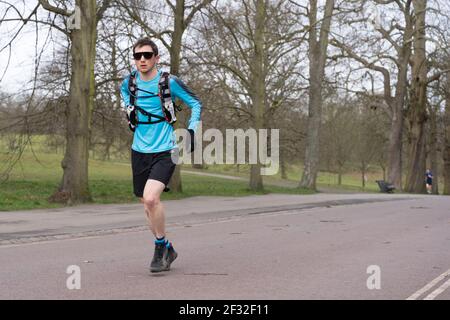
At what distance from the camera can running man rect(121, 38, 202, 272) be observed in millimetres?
6973

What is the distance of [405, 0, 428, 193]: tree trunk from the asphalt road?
23.9 meters

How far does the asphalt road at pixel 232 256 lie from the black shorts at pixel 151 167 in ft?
3.07

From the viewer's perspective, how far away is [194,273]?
7277 millimetres

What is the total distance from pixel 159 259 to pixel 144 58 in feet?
6.57

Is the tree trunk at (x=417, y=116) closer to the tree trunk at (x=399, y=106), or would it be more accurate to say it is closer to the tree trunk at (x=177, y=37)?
the tree trunk at (x=399, y=106)

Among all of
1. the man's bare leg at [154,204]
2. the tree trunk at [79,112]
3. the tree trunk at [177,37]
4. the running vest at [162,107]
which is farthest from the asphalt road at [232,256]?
the tree trunk at [177,37]

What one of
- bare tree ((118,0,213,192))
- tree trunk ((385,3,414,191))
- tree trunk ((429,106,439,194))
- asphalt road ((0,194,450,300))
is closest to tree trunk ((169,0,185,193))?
bare tree ((118,0,213,192))

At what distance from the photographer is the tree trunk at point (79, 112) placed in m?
18.1

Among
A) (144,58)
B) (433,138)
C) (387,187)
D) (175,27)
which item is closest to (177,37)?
(175,27)

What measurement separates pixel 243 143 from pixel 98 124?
9584mm

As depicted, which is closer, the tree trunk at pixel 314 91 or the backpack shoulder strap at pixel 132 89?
the backpack shoulder strap at pixel 132 89

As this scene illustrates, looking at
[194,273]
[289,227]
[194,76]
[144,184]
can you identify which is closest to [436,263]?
[194,273]

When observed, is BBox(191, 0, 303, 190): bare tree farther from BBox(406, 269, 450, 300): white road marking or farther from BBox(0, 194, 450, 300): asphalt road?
BBox(406, 269, 450, 300): white road marking
